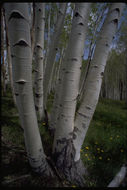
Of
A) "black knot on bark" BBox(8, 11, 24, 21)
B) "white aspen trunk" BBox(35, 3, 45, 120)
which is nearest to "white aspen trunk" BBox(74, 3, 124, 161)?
Answer: "black knot on bark" BBox(8, 11, 24, 21)

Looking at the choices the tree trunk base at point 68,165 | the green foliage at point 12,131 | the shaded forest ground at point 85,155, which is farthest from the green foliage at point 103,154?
the green foliage at point 12,131

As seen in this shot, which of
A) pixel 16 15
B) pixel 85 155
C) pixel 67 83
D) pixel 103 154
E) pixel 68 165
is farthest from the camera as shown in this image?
pixel 103 154

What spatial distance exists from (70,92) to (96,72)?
42 centimetres

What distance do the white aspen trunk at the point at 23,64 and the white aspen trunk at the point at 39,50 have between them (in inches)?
58.7

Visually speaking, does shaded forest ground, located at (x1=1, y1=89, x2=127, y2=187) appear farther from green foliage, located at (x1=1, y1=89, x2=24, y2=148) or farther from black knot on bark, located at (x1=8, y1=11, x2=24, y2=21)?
black knot on bark, located at (x1=8, y1=11, x2=24, y2=21)

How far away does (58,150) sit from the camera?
1.44 m

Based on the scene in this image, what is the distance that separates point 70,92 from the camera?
1.28m

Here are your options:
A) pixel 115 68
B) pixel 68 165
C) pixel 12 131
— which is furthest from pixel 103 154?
pixel 115 68

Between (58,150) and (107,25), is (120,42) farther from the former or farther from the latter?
(58,150)

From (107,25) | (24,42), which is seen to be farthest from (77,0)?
(24,42)

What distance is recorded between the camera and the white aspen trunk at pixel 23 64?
33.1 inches

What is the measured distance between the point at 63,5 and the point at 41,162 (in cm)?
283

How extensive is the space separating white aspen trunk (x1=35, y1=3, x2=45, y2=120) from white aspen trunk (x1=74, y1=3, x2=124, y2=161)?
1468 millimetres

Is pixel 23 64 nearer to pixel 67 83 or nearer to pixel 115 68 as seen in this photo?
pixel 67 83
